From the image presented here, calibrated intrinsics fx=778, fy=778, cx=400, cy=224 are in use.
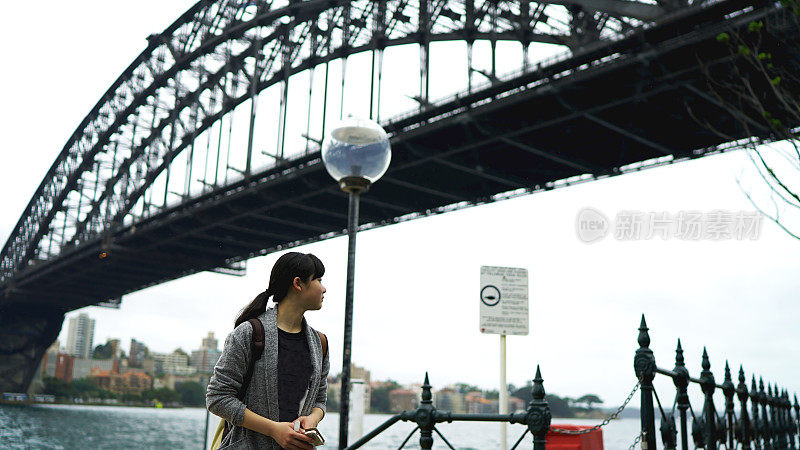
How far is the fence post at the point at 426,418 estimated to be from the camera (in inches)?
183

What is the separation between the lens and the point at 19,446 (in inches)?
1278

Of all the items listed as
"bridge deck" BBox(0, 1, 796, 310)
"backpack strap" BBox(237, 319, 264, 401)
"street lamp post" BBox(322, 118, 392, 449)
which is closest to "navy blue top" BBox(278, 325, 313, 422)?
"backpack strap" BBox(237, 319, 264, 401)

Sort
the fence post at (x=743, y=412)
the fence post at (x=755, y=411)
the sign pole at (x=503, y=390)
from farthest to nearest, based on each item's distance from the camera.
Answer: the sign pole at (x=503, y=390), the fence post at (x=755, y=411), the fence post at (x=743, y=412)

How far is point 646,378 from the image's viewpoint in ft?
14.5

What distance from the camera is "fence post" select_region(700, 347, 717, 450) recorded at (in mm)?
5379

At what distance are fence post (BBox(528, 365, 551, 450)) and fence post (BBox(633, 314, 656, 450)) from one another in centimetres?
57

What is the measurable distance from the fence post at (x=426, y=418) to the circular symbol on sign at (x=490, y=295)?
10.6ft

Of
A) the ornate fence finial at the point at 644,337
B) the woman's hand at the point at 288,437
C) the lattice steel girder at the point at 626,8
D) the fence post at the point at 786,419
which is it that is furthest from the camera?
the lattice steel girder at the point at 626,8

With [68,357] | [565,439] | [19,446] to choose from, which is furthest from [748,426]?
[68,357]

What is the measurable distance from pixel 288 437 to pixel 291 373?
280 mm

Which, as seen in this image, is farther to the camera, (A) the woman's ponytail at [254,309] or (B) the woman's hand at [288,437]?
(A) the woman's ponytail at [254,309]

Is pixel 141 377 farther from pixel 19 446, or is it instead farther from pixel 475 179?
pixel 475 179

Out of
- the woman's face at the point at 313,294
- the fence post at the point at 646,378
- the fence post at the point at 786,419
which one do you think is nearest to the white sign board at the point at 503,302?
the fence post at the point at 786,419

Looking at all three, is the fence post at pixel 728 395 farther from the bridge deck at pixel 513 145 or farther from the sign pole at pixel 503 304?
the bridge deck at pixel 513 145
